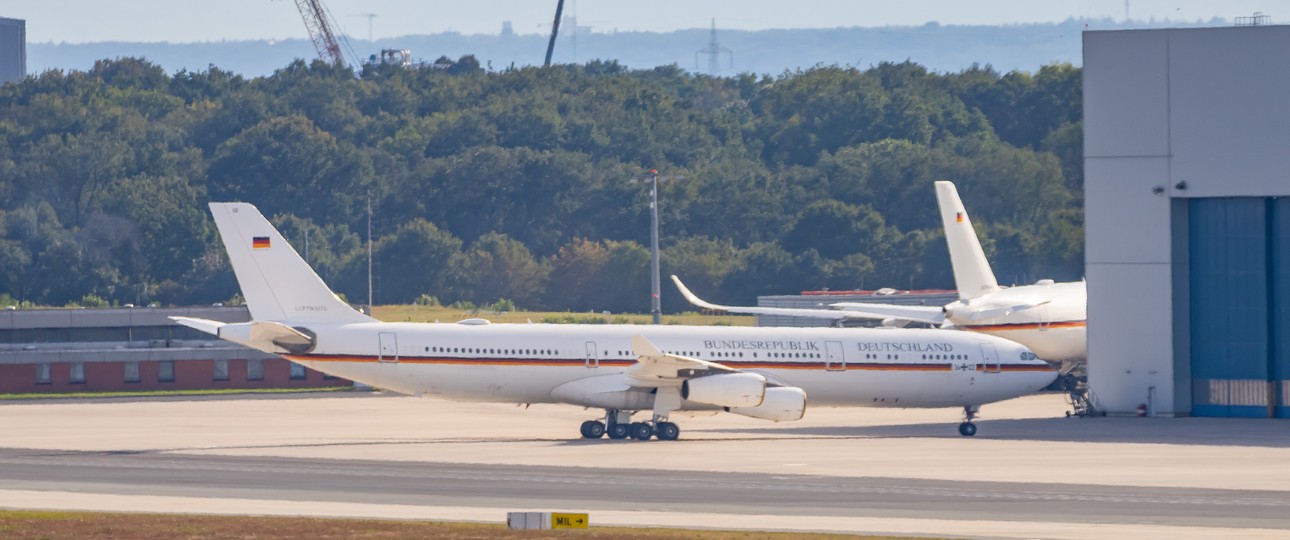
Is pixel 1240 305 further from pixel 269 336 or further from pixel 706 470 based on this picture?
pixel 269 336

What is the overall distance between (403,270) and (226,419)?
218 feet

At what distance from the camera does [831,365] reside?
51.6 m

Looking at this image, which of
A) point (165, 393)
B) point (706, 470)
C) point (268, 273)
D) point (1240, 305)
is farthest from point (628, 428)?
point (165, 393)

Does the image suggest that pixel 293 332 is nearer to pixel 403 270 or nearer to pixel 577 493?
pixel 577 493

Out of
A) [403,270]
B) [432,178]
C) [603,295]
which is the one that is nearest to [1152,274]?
[603,295]

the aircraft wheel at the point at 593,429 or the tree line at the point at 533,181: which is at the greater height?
the tree line at the point at 533,181

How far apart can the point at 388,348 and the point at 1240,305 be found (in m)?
24.9

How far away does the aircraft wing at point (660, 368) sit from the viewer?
48.2 meters

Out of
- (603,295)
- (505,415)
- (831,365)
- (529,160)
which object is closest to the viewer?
(831,365)

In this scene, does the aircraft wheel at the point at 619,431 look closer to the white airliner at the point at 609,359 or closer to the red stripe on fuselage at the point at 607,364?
the white airliner at the point at 609,359

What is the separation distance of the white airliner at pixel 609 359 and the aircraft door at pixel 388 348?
36mm

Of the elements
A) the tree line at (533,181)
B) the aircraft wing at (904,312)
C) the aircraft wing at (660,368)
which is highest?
the tree line at (533,181)

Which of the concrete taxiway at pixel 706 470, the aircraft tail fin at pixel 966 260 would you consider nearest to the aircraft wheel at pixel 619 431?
the concrete taxiway at pixel 706 470

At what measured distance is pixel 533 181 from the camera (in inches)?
5271
